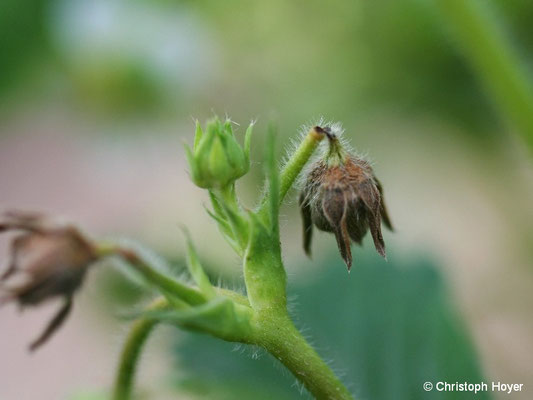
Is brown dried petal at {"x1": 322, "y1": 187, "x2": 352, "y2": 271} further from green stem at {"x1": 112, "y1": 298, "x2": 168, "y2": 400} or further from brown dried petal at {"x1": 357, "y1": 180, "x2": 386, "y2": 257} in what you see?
green stem at {"x1": 112, "y1": 298, "x2": 168, "y2": 400}

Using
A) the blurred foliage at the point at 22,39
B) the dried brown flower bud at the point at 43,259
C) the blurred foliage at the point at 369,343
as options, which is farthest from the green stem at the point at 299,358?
the blurred foliage at the point at 22,39

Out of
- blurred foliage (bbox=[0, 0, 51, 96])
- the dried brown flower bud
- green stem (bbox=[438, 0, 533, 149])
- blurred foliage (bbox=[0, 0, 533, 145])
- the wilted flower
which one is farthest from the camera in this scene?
blurred foliage (bbox=[0, 0, 51, 96])

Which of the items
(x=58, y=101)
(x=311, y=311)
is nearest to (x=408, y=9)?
(x=311, y=311)

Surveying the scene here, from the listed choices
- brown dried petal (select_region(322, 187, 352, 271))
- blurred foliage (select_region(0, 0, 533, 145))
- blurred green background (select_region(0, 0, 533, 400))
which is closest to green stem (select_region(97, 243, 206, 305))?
brown dried petal (select_region(322, 187, 352, 271))

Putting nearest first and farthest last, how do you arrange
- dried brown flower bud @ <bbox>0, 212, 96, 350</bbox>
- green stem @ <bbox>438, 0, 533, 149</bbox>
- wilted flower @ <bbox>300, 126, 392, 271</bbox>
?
1. dried brown flower bud @ <bbox>0, 212, 96, 350</bbox>
2. wilted flower @ <bbox>300, 126, 392, 271</bbox>
3. green stem @ <bbox>438, 0, 533, 149</bbox>

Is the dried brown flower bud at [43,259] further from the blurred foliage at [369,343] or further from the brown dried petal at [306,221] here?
the blurred foliage at [369,343]

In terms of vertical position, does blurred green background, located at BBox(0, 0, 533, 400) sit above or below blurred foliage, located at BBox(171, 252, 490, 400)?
above
